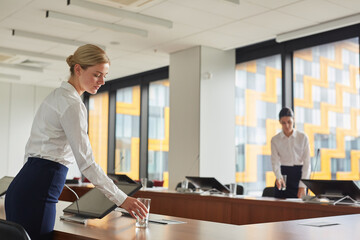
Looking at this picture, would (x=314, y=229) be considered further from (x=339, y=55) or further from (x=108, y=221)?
(x=339, y=55)

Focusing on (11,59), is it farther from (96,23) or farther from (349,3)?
(349,3)

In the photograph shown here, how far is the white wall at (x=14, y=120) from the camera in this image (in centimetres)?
1103

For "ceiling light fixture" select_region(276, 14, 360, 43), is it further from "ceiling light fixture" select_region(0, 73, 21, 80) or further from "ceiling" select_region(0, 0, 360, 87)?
"ceiling light fixture" select_region(0, 73, 21, 80)

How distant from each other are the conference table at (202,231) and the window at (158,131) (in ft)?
23.9

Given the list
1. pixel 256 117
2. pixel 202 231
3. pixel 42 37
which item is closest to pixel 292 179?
pixel 256 117

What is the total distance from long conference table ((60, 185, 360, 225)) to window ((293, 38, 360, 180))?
8.68 feet

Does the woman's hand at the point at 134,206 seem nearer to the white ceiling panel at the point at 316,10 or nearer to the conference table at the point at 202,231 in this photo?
the conference table at the point at 202,231

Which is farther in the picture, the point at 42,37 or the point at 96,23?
the point at 42,37

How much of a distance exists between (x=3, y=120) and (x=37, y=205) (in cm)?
978

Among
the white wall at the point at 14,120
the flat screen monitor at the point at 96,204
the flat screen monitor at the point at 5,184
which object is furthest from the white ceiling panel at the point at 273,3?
the white wall at the point at 14,120

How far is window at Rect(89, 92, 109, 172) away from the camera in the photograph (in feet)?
37.3

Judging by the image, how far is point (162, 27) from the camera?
21.9 feet

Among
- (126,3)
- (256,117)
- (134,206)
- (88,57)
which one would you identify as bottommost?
(134,206)

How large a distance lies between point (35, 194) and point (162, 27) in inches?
198
